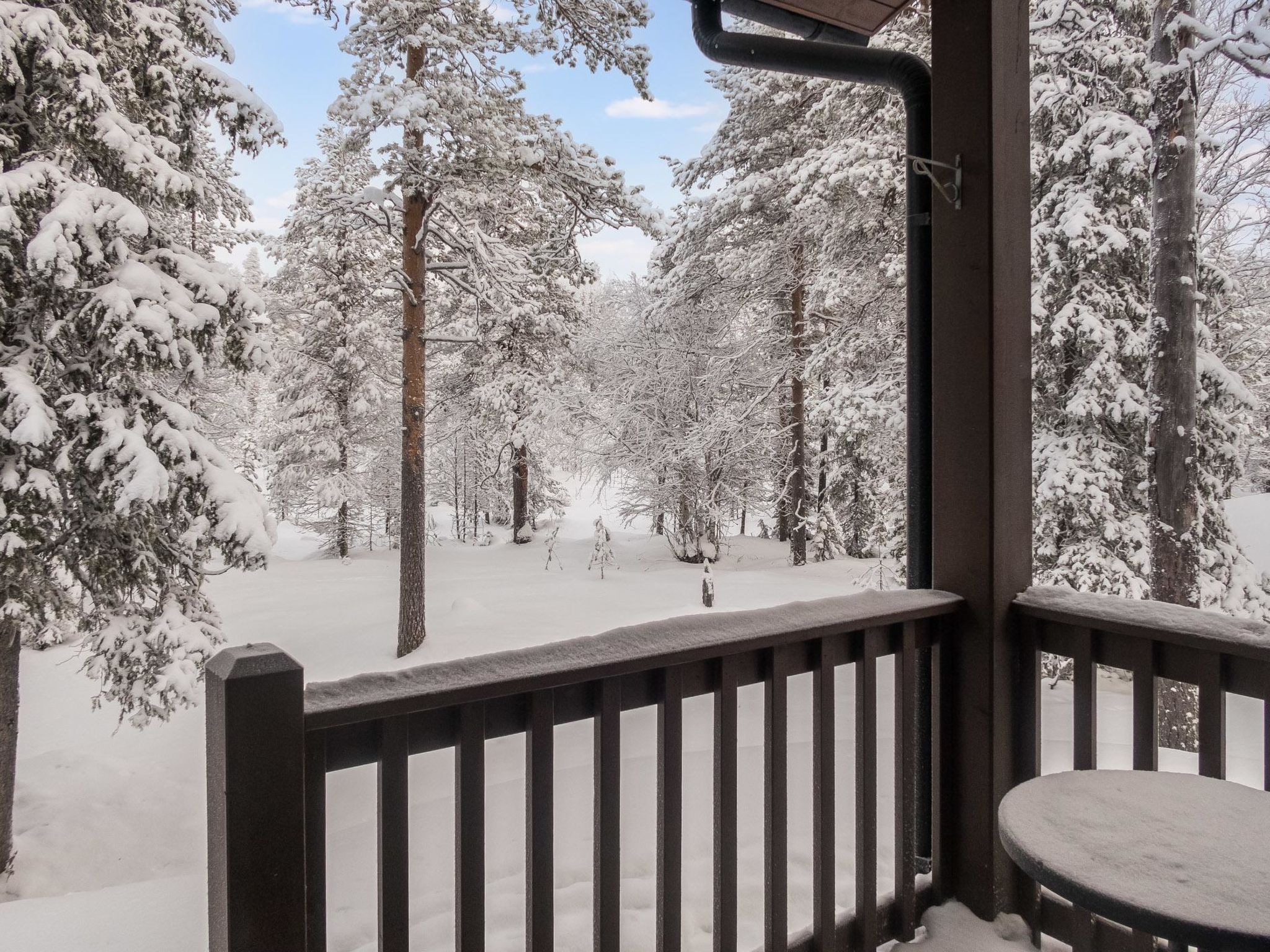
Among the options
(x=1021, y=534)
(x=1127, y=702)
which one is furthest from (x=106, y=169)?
(x=1127, y=702)

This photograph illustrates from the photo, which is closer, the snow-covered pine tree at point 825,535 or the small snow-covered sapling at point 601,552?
the snow-covered pine tree at point 825,535

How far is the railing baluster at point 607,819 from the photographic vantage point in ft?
3.86

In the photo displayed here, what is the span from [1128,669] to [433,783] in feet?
11.4

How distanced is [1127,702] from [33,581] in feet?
23.8

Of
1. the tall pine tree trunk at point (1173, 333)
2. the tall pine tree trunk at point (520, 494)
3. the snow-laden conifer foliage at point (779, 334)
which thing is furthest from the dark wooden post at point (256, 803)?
the tall pine tree trunk at point (520, 494)

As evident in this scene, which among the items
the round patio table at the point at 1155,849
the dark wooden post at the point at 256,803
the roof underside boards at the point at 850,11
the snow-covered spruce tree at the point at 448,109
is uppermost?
the snow-covered spruce tree at the point at 448,109

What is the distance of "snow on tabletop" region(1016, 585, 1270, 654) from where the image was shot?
138 centimetres

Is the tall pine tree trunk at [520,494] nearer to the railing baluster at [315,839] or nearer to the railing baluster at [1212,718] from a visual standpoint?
the railing baluster at [1212,718]

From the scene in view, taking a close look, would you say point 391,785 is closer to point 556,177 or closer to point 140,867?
point 140,867

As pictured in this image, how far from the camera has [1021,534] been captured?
1.77 m

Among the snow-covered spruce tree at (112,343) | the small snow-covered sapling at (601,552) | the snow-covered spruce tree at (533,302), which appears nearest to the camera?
the snow-covered spruce tree at (112,343)

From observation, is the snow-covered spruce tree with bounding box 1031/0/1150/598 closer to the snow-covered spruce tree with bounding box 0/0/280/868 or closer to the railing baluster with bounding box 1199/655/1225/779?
the railing baluster with bounding box 1199/655/1225/779

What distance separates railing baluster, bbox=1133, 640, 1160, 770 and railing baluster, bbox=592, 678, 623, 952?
1.09 metres

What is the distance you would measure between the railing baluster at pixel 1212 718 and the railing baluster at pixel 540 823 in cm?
122
